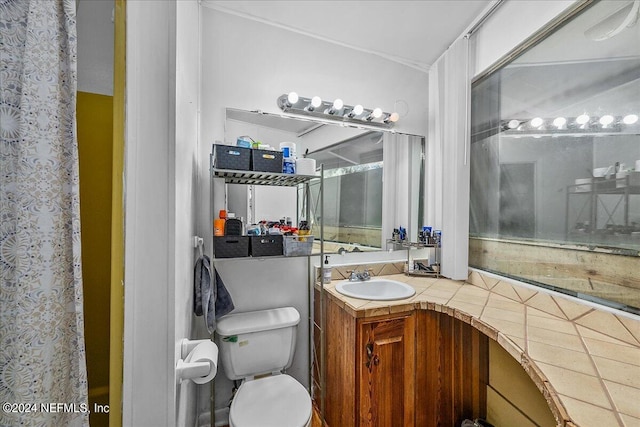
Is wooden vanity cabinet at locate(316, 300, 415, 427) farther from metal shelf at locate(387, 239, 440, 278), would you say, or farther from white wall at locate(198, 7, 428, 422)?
metal shelf at locate(387, 239, 440, 278)

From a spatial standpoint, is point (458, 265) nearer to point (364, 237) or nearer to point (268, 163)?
point (364, 237)

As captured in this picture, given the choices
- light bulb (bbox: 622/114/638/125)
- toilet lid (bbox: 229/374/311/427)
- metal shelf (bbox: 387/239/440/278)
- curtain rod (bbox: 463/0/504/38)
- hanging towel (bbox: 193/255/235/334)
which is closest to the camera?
light bulb (bbox: 622/114/638/125)

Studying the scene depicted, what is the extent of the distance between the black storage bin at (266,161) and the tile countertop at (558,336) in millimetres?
820

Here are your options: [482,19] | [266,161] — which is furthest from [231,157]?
[482,19]

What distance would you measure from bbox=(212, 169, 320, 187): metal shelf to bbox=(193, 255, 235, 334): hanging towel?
0.46 meters

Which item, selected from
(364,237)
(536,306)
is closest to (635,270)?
(536,306)

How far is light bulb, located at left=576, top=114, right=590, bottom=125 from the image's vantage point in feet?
3.73

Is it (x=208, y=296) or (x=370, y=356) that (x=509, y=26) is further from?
(x=208, y=296)

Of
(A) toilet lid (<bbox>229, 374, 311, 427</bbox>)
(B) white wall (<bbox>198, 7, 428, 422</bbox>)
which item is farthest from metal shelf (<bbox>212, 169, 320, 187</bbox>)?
(A) toilet lid (<bbox>229, 374, 311, 427</bbox>)

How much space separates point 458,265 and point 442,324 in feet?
1.56

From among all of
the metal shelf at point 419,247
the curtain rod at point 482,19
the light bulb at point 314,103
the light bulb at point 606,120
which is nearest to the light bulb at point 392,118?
the light bulb at point 314,103

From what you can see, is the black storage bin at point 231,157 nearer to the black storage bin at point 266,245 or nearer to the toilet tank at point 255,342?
the black storage bin at point 266,245

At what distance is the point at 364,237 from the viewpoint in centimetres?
186

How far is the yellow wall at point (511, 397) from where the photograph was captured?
1152 mm
